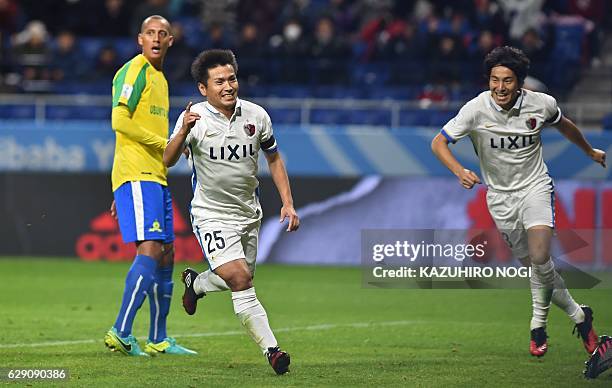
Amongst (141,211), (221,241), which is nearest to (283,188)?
(221,241)

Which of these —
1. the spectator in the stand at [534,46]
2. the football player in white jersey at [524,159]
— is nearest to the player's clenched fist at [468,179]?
the football player in white jersey at [524,159]

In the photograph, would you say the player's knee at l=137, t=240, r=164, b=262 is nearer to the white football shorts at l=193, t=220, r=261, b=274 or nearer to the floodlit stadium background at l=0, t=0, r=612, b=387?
the white football shorts at l=193, t=220, r=261, b=274

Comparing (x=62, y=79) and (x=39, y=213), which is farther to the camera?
(x=62, y=79)

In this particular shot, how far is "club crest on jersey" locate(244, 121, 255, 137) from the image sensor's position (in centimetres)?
809

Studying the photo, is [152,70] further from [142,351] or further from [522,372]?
[522,372]

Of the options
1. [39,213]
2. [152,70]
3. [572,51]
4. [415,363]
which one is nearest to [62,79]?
[39,213]

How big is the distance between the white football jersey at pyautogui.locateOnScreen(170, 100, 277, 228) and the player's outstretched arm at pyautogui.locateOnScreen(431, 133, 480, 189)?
1326 millimetres

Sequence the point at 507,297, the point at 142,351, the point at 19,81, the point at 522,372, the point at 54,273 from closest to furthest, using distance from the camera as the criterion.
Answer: the point at 522,372, the point at 142,351, the point at 507,297, the point at 54,273, the point at 19,81

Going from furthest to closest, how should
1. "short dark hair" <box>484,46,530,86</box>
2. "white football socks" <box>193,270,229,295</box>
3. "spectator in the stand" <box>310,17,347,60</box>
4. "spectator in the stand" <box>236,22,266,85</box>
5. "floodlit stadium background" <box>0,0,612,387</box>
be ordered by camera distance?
"spectator in the stand" <box>310,17,347,60</box> < "spectator in the stand" <box>236,22,266,85</box> < "floodlit stadium background" <box>0,0,612,387</box> < "short dark hair" <box>484,46,530,86</box> < "white football socks" <box>193,270,229,295</box>

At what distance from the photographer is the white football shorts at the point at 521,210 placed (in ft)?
29.0

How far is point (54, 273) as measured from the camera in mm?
15984

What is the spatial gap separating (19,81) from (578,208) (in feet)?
29.8

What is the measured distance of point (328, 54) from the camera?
1973 centimetres

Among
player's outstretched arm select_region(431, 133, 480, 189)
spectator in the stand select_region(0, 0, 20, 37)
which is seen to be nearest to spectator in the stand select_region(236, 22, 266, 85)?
spectator in the stand select_region(0, 0, 20, 37)
